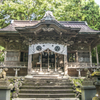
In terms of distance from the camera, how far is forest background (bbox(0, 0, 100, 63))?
2098cm

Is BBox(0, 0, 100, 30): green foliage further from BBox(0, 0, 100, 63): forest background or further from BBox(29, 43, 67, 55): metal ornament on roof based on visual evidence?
BBox(29, 43, 67, 55): metal ornament on roof

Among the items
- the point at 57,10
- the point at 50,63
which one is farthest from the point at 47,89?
the point at 57,10

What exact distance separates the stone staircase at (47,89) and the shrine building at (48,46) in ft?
5.71

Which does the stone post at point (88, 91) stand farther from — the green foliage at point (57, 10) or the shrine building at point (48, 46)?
the green foliage at point (57, 10)

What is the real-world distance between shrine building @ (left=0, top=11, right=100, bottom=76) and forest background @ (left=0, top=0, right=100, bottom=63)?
8232 millimetres

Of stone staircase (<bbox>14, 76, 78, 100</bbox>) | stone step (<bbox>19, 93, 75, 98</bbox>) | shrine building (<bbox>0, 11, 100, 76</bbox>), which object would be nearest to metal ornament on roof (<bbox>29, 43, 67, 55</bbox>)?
shrine building (<bbox>0, 11, 100, 76</bbox>)

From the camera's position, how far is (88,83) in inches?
296

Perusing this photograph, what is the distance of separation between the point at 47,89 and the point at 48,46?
14.2ft

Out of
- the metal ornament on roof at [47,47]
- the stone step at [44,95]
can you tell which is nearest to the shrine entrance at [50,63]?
the metal ornament on roof at [47,47]

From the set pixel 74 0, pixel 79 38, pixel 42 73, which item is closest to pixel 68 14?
pixel 74 0

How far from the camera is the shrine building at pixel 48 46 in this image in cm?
1127

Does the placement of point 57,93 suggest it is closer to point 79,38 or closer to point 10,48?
point 79,38

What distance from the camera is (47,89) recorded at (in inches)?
344

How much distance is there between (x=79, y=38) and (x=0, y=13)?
15.7 meters
